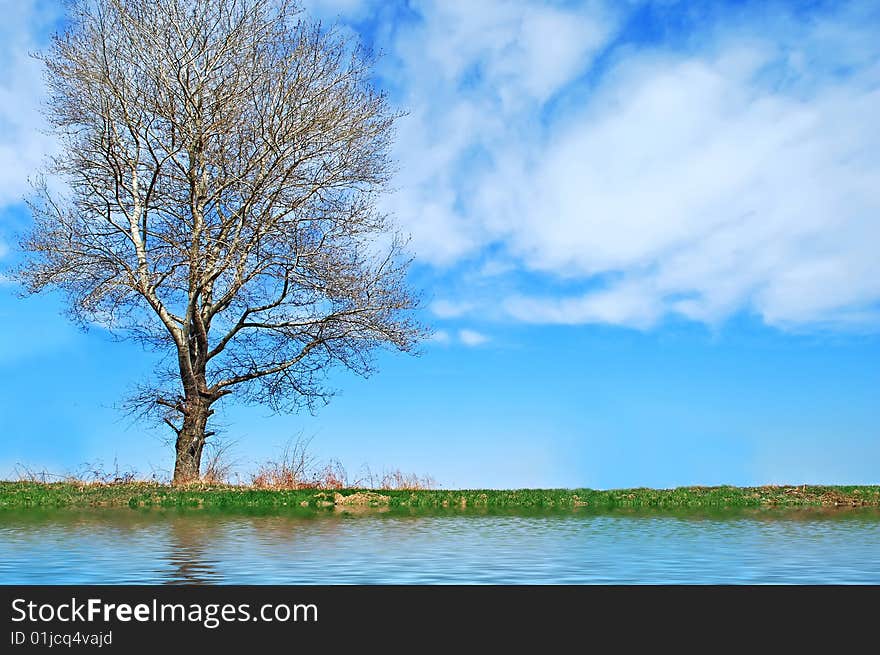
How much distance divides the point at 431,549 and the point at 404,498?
6.97 metres

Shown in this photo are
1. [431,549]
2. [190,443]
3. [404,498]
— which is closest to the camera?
[431,549]

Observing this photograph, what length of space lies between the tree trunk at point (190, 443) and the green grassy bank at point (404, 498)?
8.81 ft

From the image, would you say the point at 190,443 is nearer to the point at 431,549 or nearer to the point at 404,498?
the point at 404,498

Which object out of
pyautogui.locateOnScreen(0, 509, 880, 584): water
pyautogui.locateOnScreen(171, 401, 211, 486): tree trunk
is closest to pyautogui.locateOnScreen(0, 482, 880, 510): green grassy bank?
pyautogui.locateOnScreen(0, 509, 880, 584): water

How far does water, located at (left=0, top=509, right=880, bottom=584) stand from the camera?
24.8ft

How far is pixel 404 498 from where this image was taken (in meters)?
16.2

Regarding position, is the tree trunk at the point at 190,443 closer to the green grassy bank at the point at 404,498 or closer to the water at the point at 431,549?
the green grassy bank at the point at 404,498

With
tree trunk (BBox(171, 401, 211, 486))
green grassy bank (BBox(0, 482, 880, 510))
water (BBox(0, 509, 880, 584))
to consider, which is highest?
tree trunk (BBox(171, 401, 211, 486))

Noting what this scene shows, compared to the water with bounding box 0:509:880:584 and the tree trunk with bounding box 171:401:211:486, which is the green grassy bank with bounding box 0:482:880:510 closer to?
the water with bounding box 0:509:880:584

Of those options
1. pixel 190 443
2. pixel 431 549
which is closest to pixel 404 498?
pixel 431 549

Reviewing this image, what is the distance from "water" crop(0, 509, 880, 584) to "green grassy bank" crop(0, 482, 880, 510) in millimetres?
1494

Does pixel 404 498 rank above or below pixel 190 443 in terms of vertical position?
below
